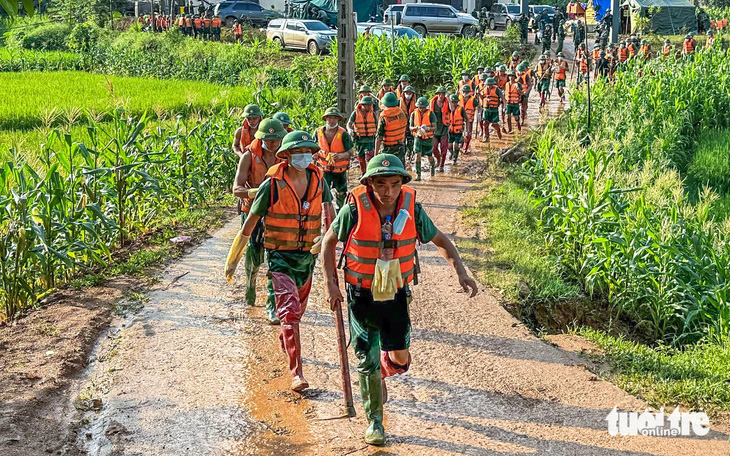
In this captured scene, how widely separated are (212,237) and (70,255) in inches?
123

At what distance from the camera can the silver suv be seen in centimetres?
3916

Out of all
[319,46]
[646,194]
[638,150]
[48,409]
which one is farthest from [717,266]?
[319,46]

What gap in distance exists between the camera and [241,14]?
4316 centimetres

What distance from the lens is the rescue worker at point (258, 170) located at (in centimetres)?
827

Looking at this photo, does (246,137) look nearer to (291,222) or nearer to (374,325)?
(291,222)

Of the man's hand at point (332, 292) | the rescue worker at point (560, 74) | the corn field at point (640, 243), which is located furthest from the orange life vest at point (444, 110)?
the man's hand at point (332, 292)

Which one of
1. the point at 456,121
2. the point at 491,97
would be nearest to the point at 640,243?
the point at 456,121

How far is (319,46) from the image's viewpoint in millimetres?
34688

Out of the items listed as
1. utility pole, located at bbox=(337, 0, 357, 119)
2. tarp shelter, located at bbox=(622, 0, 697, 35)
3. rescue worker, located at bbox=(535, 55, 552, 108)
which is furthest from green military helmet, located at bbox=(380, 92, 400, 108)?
tarp shelter, located at bbox=(622, 0, 697, 35)

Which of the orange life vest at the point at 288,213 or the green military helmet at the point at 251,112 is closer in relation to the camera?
the orange life vest at the point at 288,213

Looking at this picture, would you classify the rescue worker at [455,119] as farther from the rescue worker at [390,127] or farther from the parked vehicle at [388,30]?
the parked vehicle at [388,30]

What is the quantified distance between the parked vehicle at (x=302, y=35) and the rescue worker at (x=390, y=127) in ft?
67.8

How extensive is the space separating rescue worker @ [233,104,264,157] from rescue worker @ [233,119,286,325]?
130 cm

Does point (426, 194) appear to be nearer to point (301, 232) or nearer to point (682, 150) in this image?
point (682, 150)
